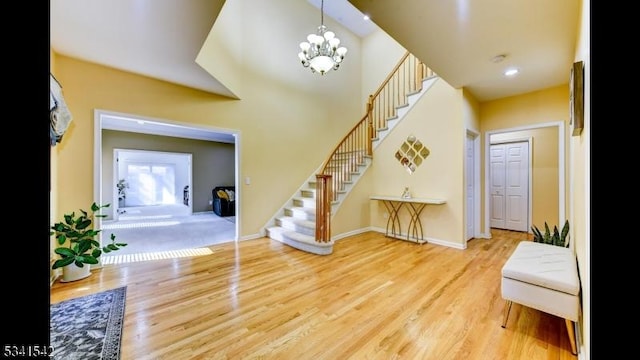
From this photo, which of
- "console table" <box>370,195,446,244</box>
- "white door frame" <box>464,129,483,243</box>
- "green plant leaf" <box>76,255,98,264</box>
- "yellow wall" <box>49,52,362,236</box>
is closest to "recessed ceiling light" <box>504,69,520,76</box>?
"white door frame" <box>464,129,483,243</box>

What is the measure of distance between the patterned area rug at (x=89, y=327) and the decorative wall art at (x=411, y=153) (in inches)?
181

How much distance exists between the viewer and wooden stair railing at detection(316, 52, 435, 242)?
392 cm

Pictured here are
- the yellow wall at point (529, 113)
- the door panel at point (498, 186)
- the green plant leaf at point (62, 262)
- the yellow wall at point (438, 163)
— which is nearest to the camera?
the green plant leaf at point (62, 262)

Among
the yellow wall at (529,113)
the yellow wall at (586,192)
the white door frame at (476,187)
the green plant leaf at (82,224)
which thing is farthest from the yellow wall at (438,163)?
the green plant leaf at (82,224)

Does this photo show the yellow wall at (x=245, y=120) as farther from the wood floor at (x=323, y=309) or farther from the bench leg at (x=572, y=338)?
the bench leg at (x=572, y=338)

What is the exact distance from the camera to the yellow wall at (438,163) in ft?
13.7

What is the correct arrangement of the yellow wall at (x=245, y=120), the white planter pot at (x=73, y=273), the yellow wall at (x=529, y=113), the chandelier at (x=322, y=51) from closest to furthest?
the white planter pot at (x=73, y=273)
the yellow wall at (x=245, y=120)
the chandelier at (x=322, y=51)
the yellow wall at (x=529, y=113)

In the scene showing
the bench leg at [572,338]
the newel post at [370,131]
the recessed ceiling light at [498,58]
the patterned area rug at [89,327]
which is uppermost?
the recessed ceiling light at [498,58]

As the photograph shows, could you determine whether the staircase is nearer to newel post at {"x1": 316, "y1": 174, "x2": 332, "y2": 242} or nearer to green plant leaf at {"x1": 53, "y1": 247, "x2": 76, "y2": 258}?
newel post at {"x1": 316, "y1": 174, "x2": 332, "y2": 242}

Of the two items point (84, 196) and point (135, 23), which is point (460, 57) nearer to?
point (135, 23)

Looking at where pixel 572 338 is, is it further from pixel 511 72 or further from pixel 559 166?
pixel 559 166

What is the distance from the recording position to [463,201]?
4.15 meters

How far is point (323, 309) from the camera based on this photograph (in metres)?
2.28
